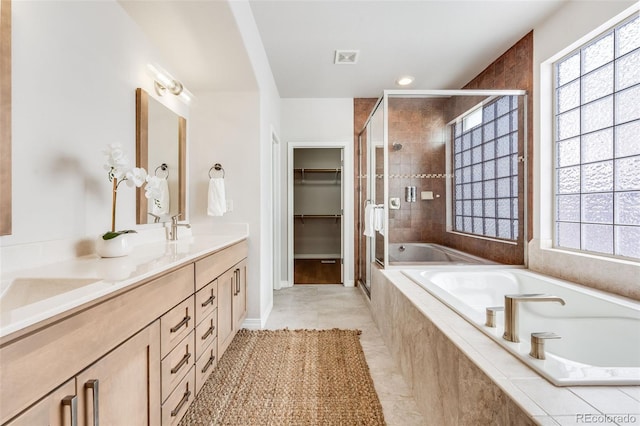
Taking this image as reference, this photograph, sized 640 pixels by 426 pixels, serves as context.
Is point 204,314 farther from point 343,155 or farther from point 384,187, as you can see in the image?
point 343,155

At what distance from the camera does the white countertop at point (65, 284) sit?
0.62 meters

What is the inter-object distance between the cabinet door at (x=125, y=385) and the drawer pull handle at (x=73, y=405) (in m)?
0.02

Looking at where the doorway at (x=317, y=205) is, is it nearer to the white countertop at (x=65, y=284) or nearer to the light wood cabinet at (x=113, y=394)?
the white countertop at (x=65, y=284)

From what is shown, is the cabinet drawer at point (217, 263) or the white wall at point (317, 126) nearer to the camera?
the cabinet drawer at point (217, 263)

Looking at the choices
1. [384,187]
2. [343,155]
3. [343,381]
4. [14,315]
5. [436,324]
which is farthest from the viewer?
[343,155]

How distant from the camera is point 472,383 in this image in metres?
1.05

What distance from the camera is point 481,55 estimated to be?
2.86 metres

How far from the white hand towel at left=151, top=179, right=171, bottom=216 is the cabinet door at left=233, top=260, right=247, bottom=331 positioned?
2.17 feet

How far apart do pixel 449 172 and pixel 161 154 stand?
2718 mm

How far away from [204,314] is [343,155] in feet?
9.34

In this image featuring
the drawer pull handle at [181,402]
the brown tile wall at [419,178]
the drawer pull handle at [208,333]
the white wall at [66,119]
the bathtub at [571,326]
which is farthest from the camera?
the brown tile wall at [419,178]

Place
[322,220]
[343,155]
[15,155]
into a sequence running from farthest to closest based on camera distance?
[322,220], [343,155], [15,155]

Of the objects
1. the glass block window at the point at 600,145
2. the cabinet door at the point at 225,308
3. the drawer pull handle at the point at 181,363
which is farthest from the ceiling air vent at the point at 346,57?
the drawer pull handle at the point at 181,363

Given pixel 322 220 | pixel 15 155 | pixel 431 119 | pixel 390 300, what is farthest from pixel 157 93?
pixel 322 220
